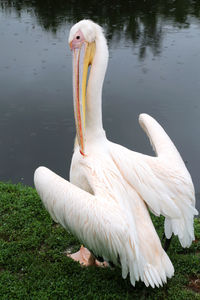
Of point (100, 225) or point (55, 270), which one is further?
point (55, 270)

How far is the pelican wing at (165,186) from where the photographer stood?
280cm

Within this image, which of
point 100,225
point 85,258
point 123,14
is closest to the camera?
point 100,225

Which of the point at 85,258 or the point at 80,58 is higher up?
the point at 80,58

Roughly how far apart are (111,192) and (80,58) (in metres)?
1.15

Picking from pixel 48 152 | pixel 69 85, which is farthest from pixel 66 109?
pixel 48 152

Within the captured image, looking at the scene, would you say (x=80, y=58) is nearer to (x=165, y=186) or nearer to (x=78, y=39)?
(x=78, y=39)

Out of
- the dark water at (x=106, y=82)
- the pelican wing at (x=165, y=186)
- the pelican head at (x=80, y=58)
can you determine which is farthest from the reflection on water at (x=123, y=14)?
the pelican wing at (x=165, y=186)

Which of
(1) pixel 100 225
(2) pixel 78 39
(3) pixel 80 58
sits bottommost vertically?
(1) pixel 100 225

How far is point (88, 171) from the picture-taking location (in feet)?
9.70

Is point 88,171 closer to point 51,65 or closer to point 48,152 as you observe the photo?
point 48,152

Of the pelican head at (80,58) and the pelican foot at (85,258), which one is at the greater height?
the pelican head at (80,58)

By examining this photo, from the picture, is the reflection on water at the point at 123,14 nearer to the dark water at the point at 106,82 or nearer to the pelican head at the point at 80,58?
the dark water at the point at 106,82

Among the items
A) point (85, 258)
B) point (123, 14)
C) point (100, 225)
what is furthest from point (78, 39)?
point (123, 14)

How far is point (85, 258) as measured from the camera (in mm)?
3375
